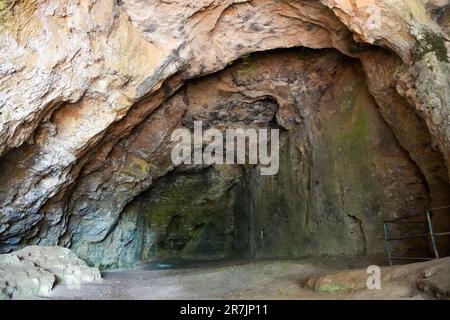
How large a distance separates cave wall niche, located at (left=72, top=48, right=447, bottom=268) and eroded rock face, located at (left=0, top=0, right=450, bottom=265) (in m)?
0.04

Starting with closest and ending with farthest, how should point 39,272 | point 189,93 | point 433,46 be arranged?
point 39,272 < point 433,46 < point 189,93

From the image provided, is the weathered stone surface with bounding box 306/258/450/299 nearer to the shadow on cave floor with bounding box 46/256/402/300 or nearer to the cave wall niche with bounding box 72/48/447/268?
the shadow on cave floor with bounding box 46/256/402/300

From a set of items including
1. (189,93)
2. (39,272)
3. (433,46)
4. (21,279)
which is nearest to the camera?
(21,279)

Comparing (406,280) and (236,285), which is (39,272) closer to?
(236,285)

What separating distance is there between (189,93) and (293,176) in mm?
3211

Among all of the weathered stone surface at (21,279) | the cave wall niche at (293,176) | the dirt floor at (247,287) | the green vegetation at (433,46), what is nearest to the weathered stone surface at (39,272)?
the weathered stone surface at (21,279)

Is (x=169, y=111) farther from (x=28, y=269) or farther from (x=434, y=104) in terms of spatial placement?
(x=434, y=104)

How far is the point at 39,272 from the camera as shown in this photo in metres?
4.84

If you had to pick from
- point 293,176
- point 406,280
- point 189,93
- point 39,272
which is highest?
point 189,93

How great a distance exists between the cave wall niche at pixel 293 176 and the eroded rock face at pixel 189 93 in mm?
40

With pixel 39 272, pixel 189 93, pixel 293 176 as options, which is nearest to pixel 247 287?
pixel 39 272

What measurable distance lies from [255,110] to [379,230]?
4.51 m

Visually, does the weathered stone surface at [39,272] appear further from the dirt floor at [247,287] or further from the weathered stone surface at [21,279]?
the dirt floor at [247,287]

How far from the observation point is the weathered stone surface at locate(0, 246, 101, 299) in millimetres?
4234
